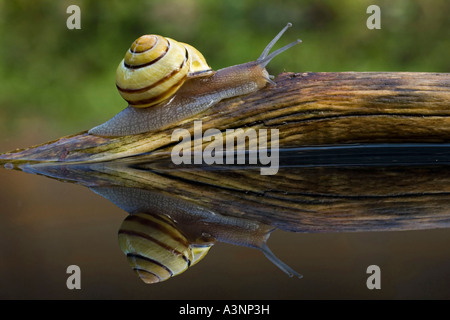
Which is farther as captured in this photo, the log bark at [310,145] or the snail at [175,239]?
the log bark at [310,145]

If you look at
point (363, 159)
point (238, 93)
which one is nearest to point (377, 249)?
point (363, 159)

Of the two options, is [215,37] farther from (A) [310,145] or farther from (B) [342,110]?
(B) [342,110]

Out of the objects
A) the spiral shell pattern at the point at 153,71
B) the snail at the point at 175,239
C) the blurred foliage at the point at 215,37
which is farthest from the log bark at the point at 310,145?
the blurred foliage at the point at 215,37

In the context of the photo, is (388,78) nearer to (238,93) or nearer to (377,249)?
(238,93)

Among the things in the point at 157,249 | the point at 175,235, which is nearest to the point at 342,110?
the point at 175,235

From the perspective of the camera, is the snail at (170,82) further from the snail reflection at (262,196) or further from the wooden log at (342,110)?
the snail reflection at (262,196)

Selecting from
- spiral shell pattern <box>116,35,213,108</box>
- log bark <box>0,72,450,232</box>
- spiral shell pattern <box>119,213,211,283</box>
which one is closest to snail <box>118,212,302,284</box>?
spiral shell pattern <box>119,213,211,283</box>
